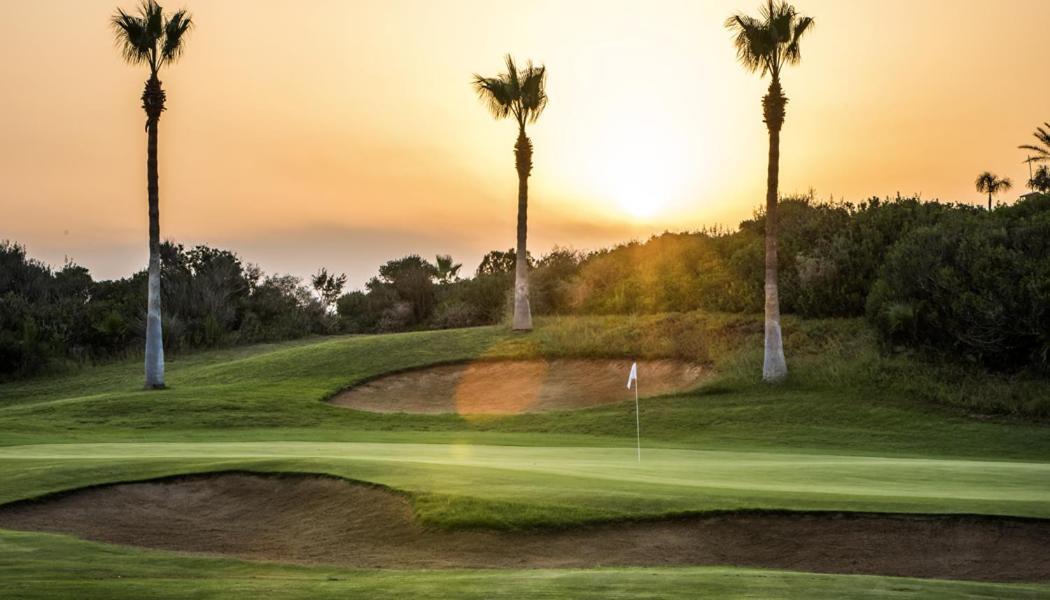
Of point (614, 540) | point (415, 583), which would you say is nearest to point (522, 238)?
point (614, 540)

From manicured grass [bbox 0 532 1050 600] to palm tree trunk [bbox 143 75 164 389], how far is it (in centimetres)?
3034

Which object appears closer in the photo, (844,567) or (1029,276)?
(844,567)

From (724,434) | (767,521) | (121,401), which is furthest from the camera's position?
(121,401)

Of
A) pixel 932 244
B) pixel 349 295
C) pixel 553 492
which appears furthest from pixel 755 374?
pixel 349 295

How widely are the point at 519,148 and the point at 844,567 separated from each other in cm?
4047

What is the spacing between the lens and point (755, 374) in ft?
125

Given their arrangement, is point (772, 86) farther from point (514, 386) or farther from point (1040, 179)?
point (1040, 179)

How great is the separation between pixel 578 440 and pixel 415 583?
64.0 feet

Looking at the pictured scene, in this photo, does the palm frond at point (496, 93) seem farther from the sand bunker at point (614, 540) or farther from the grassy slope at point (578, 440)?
the sand bunker at point (614, 540)

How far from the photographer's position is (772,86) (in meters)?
38.4

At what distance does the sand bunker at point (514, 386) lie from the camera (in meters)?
40.0

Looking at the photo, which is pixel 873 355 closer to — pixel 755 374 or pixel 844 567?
pixel 755 374

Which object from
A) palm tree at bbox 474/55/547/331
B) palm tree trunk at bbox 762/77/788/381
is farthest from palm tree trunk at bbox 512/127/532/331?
palm tree trunk at bbox 762/77/788/381

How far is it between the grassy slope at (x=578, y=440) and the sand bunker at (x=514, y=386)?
0.79 meters
